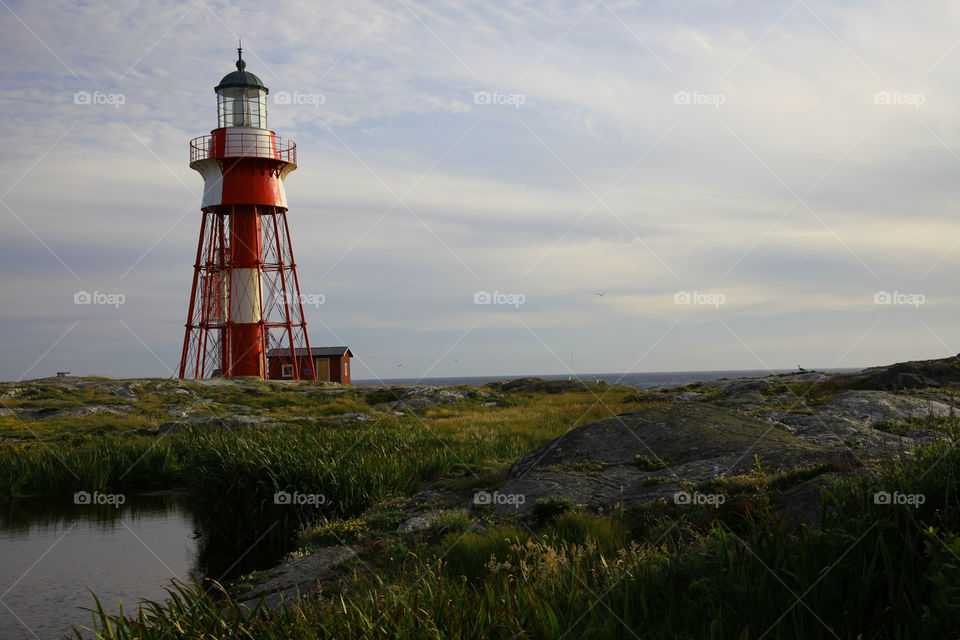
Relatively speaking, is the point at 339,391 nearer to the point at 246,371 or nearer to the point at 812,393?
the point at 246,371

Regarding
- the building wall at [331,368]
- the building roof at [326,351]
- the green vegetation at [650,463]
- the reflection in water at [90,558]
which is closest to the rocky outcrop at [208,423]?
the reflection in water at [90,558]

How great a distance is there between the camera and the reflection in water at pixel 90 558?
1062 cm

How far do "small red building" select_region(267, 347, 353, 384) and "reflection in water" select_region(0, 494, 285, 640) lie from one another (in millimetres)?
35897

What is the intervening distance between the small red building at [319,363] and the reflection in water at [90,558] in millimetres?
35897

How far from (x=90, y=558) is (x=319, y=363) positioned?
4600 centimetres

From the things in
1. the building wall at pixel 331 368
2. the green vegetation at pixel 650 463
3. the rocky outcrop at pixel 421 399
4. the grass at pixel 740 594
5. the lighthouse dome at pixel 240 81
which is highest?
the lighthouse dome at pixel 240 81

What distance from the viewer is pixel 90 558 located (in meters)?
13.6

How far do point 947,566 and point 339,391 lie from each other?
4033 centimetres

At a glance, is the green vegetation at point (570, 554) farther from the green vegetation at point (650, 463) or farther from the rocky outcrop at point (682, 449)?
the rocky outcrop at point (682, 449)

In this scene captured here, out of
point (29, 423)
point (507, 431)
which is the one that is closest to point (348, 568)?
point (507, 431)

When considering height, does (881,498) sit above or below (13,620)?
above

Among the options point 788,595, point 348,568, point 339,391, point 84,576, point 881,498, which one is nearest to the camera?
point 788,595

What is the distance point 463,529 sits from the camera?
1004 cm

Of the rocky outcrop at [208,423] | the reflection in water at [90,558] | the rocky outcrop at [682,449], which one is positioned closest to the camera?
the rocky outcrop at [682,449]
